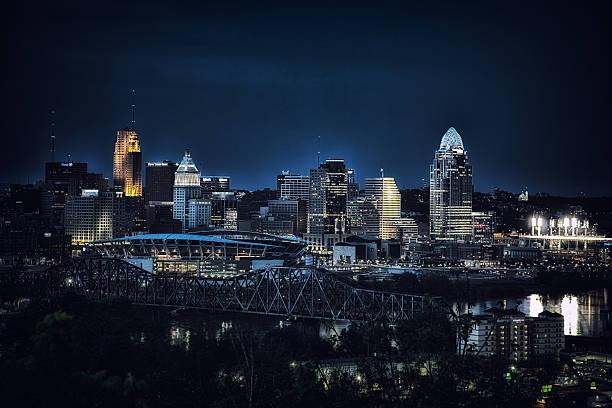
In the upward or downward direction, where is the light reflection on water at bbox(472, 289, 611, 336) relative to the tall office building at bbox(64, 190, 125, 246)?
downward

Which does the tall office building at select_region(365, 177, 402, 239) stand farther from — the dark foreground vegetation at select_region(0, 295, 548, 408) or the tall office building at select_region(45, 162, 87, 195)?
the dark foreground vegetation at select_region(0, 295, 548, 408)

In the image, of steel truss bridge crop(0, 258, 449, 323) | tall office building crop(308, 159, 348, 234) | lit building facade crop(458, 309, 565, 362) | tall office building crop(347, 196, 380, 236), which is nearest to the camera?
lit building facade crop(458, 309, 565, 362)

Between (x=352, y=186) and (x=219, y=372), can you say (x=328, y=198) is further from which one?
(x=219, y=372)

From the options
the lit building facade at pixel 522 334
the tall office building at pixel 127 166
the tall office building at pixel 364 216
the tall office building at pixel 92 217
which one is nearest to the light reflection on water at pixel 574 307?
the lit building facade at pixel 522 334

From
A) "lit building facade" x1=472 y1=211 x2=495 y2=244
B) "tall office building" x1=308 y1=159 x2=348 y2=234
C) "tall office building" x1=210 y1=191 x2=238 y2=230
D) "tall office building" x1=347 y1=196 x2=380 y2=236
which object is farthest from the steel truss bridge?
"lit building facade" x1=472 y1=211 x2=495 y2=244

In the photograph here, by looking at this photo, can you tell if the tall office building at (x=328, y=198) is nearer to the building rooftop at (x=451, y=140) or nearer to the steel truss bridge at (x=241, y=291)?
the building rooftop at (x=451, y=140)

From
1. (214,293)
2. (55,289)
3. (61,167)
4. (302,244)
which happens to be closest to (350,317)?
(214,293)

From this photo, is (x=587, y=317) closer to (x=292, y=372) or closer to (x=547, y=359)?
(x=547, y=359)

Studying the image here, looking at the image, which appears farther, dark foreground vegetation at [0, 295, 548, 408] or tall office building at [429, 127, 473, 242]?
tall office building at [429, 127, 473, 242]
